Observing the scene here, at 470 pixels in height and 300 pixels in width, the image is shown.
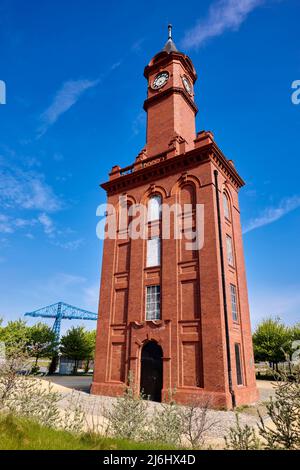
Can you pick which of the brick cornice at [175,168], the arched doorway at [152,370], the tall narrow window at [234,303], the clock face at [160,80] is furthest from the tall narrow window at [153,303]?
the clock face at [160,80]

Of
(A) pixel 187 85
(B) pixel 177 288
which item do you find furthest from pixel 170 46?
(B) pixel 177 288

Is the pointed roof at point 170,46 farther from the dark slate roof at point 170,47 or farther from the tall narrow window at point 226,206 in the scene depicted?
the tall narrow window at point 226,206

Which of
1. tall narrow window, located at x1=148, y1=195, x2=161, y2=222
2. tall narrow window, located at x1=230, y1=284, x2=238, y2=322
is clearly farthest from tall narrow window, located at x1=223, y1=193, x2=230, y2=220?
tall narrow window, located at x1=230, y1=284, x2=238, y2=322

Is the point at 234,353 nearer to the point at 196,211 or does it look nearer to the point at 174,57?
the point at 196,211

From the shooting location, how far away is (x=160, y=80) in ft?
82.1

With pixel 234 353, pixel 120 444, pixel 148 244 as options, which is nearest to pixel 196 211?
pixel 148 244

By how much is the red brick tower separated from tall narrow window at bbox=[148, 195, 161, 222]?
0.08m

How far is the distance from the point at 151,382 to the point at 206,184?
11881 millimetres

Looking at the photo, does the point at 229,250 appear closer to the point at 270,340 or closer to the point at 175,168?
the point at 175,168

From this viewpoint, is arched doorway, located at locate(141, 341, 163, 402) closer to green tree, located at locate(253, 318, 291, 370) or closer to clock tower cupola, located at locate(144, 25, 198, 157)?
clock tower cupola, located at locate(144, 25, 198, 157)

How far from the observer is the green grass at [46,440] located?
4629 mm

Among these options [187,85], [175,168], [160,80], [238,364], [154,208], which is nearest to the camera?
[238,364]

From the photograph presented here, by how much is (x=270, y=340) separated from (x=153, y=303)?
22986 millimetres

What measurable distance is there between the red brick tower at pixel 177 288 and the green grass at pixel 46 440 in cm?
1000
